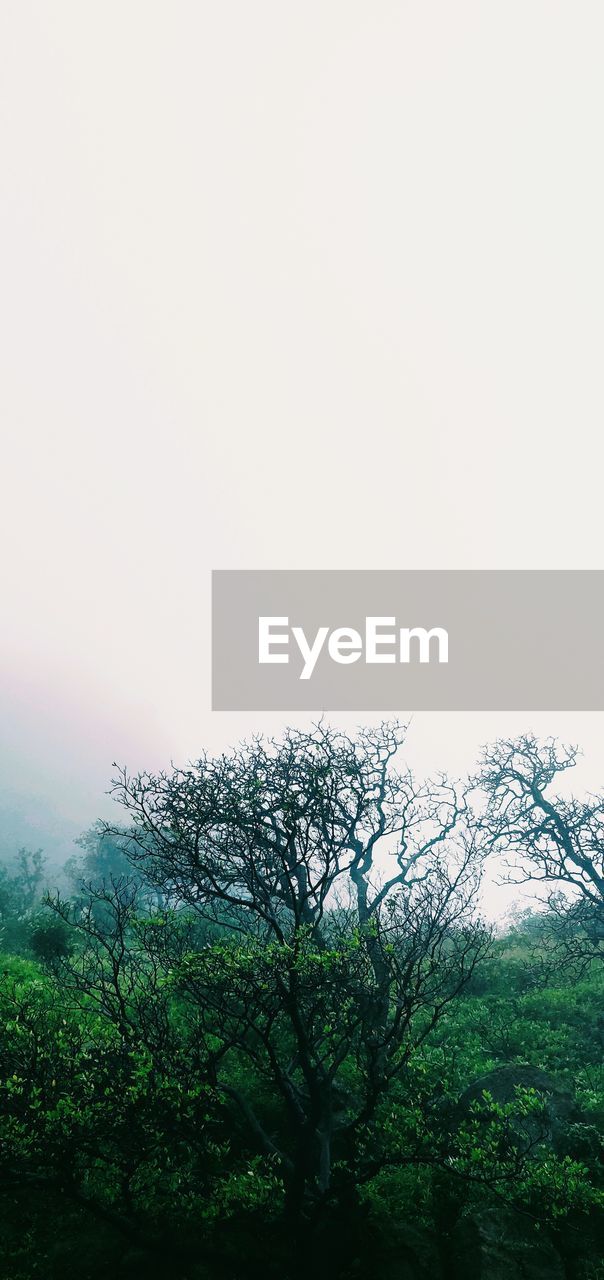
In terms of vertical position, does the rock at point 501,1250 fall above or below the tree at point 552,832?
below

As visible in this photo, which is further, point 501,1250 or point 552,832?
point 552,832

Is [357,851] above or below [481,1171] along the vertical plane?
above

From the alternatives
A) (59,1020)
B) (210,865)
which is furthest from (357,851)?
(59,1020)

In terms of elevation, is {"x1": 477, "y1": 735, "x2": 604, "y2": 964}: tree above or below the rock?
above

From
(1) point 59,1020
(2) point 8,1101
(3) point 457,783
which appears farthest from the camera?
(3) point 457,783

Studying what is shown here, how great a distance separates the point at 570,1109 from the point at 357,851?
26.2 feet

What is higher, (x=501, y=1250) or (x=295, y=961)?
(x=295, y=961)

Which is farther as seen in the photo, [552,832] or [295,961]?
[552,832]

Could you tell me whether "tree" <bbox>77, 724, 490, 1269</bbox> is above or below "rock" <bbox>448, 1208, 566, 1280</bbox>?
above

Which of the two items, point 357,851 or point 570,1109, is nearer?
point 570,1109

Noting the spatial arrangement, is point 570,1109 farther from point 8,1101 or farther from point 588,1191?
point 8,1101

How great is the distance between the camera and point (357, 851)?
17.2m

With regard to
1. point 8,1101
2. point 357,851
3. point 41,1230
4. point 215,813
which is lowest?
point 41,1230

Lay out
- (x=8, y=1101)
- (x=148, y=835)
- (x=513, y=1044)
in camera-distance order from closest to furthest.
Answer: (x=8, y=1101)
(x=148, y=835)
(x=513, y=1044)
